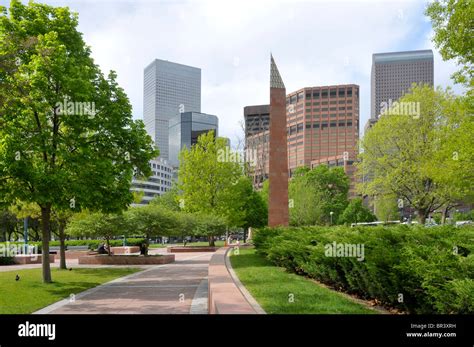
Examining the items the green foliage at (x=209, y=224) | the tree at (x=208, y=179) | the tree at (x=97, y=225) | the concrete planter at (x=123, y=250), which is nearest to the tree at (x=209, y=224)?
the green foliage at (x=209, y=224)

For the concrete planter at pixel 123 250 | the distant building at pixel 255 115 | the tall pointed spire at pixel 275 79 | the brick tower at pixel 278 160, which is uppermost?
the distant building at pixel 255 115

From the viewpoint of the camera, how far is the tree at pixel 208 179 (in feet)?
143

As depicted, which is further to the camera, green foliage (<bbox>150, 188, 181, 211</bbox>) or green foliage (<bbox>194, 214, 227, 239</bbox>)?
green foliage (<bbox>150, 188, 181, 211</bbox>)

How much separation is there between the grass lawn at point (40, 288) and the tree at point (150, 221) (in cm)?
613

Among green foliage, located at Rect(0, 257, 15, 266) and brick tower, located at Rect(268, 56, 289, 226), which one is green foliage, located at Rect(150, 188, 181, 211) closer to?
green foliage, located at Rect(0, 257, 15, 266)

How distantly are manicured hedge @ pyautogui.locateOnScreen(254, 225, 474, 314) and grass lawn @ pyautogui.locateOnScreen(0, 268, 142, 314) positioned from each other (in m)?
8.18

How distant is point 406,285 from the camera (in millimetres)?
8141

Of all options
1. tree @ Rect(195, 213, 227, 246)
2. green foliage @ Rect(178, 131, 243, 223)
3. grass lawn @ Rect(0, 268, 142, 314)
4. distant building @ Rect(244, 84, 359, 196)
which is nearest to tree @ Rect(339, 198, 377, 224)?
green foliage @ Rect(178, 131, 243, 223)

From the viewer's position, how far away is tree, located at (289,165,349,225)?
5550cm

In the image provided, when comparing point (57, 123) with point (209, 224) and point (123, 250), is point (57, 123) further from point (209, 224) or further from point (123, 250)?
point (123, 250)

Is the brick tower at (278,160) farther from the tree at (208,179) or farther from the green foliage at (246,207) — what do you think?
the green foliage at (246,207)

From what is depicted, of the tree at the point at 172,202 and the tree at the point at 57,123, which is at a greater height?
the tree at the point at 57,123

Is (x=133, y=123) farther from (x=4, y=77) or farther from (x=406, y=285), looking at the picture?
(x=406, y=285)
